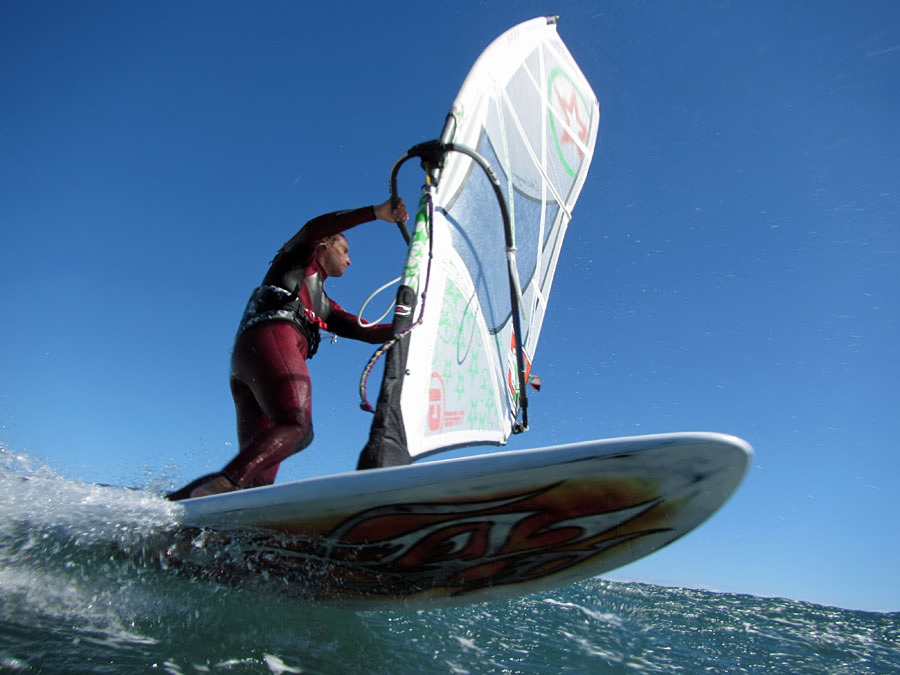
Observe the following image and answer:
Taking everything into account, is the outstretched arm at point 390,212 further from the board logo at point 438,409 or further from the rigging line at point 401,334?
the board logo at point 438,409

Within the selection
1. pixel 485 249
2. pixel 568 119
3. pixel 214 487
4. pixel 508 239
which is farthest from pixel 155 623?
pixel 568 119

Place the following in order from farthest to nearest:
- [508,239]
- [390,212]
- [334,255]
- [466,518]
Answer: [508,239] < [334,255] < [390,212] < [466,518]

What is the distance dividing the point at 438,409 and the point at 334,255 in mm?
1036

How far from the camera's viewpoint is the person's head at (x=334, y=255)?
293 centimetres

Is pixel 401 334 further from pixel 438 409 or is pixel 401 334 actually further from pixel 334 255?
pixel 334 255

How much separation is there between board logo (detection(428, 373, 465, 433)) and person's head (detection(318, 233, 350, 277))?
2.91 feet

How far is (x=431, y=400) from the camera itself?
8.18 ft

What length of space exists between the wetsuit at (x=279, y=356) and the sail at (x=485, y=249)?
1.42ft

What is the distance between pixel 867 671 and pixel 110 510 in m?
4.13

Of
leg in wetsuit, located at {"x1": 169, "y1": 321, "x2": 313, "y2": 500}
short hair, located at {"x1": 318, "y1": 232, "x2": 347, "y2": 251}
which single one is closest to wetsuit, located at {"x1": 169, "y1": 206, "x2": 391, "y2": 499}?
leg in wetsuit, located at {"x1": 169, "y1": 321, "x2": 313, "y2": 500}

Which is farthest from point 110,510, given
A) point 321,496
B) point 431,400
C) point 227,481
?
point 431,400

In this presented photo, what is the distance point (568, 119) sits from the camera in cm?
528

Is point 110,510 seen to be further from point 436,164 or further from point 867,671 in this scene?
point 867,671

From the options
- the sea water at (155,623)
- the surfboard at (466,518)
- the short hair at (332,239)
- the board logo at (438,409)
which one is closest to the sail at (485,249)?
the board logo at (438,409)
